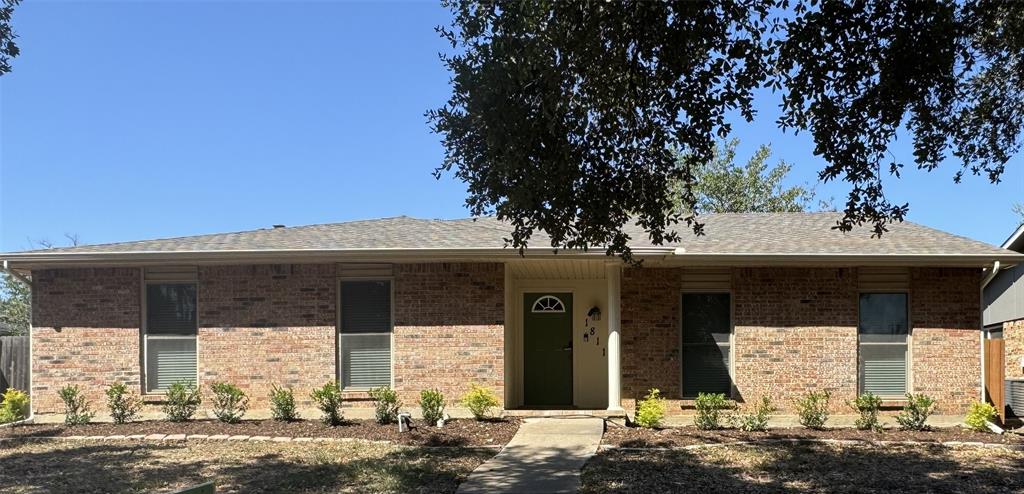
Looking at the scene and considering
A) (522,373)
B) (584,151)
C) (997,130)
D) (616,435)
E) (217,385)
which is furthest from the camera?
(522,373)

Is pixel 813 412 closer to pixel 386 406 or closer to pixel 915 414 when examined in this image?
pixel 915 414

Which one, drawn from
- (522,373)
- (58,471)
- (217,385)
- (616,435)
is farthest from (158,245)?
(616,435)

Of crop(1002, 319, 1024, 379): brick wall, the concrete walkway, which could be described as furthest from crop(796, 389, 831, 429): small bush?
crop(1002, 319, 1024, 379): brick wall

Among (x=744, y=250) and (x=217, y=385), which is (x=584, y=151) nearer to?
(x=744, y=250)

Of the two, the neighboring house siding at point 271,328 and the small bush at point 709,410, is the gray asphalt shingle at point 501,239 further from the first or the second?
the small bush at point 709,410

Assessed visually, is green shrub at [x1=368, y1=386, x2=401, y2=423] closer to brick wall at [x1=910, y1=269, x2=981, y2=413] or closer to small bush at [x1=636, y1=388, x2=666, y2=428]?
small bush at [x1=636, y1=388, x2=666, y2=428]

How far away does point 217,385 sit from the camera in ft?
39.0

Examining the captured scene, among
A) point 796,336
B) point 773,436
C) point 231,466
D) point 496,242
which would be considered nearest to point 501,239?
point 496,242

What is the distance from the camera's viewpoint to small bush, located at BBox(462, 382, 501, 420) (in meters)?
11.5

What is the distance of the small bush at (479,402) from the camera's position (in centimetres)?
1153

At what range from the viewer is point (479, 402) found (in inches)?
453

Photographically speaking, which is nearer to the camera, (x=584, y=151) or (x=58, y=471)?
(x=584, y=151)

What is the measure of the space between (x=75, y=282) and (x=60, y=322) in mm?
636

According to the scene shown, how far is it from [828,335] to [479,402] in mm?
5270
